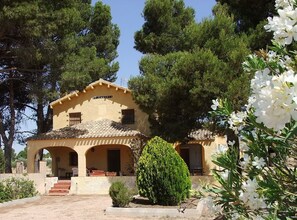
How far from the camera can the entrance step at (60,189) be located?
22234 mm

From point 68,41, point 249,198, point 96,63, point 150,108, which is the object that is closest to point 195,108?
point 150,108

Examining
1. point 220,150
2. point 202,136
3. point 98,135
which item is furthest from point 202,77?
point 220,150

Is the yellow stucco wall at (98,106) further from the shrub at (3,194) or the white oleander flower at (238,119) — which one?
the white oleander flower at (238,119)

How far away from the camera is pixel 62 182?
926 inches

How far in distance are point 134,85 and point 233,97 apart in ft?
29.6

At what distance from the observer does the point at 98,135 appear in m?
25.4

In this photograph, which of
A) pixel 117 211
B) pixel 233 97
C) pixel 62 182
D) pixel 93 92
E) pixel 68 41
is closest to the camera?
pixel 117 211

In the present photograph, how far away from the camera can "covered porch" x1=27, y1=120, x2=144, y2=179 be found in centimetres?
2525

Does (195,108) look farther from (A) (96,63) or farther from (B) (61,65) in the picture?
(A) (96,63)

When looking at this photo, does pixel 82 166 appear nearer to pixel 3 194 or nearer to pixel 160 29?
pixel 3 194

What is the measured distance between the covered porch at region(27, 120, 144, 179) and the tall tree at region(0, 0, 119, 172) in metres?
2.77

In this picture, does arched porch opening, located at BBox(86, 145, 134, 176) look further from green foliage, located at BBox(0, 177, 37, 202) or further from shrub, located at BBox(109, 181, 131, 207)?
shrub, located at BBox(109, 181, 131, 207)

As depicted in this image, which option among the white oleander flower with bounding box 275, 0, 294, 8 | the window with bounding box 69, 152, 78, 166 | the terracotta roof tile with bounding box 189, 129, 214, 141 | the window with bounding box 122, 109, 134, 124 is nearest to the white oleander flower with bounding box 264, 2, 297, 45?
the white oleander flower with bounding box 275, 0, 294, 8

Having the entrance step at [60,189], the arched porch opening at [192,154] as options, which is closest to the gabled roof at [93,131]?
the entrance step at [60,189]
